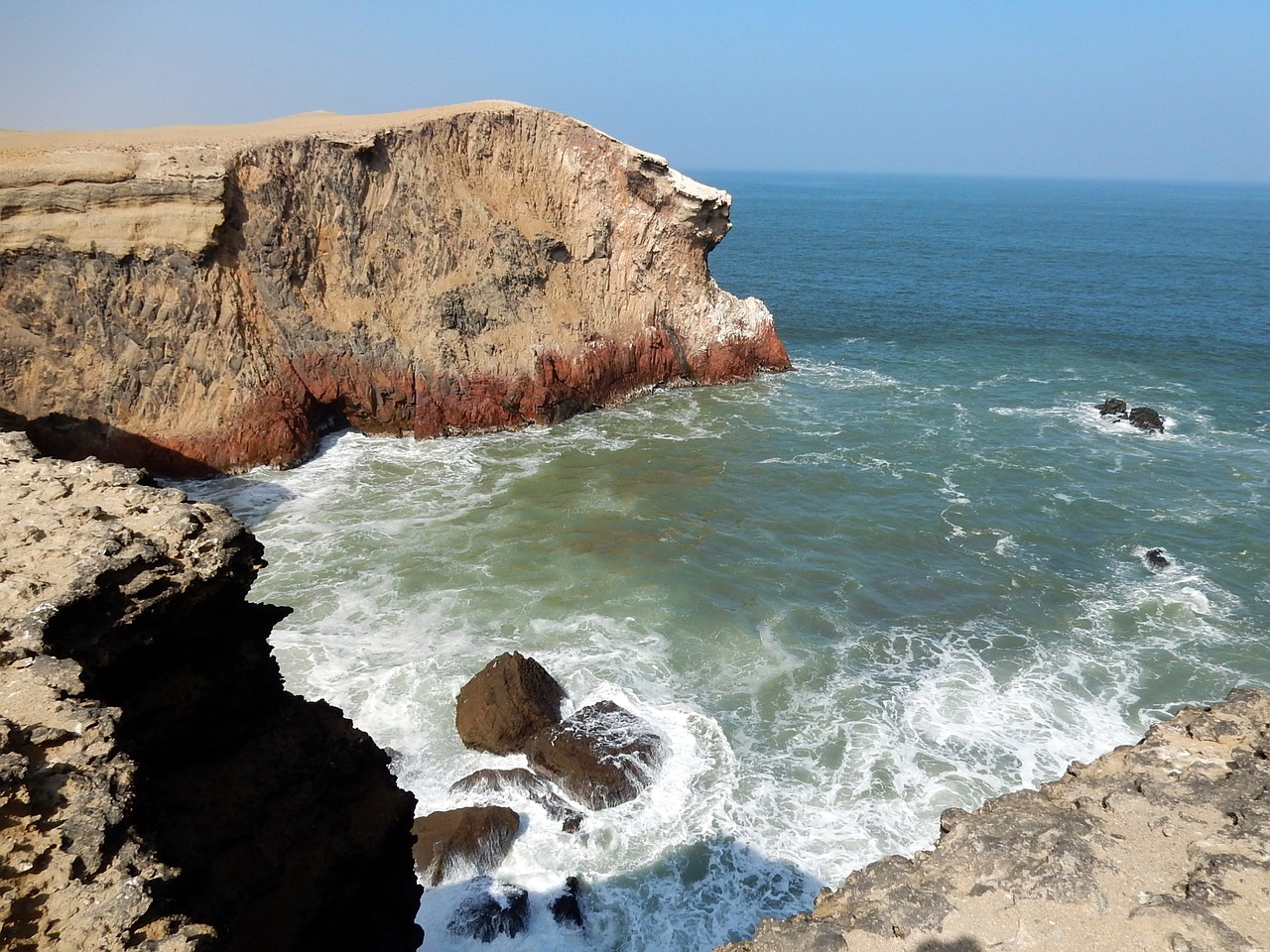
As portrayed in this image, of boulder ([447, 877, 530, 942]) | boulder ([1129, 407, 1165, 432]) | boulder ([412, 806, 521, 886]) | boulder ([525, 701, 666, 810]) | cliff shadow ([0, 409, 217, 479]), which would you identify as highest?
boulder ([1129, 407, 1165, 432])

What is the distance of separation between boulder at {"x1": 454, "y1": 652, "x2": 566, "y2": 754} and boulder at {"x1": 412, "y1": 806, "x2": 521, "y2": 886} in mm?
1580

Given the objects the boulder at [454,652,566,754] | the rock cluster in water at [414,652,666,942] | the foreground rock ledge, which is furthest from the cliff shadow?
the foreground rock ledge

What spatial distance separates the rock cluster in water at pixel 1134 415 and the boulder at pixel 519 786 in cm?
2765

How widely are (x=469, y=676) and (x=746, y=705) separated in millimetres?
5663

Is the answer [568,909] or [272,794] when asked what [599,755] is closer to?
[568,909]

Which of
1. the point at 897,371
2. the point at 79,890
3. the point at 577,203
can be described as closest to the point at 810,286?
the point at 897,371

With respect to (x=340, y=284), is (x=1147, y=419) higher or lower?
lower

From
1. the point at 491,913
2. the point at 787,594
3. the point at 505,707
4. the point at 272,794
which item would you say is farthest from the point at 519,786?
the point at 787,594

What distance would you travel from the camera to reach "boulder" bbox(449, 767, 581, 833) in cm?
A: 1358

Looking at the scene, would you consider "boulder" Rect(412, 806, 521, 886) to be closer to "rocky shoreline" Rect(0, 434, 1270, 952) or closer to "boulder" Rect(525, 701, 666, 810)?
"boulder" Rect(525, 701, 666, 810)

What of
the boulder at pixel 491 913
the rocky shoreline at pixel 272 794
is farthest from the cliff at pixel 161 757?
the boulder at pixel 491 913

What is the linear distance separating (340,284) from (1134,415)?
98.9 ft

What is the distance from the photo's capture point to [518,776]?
14.0m

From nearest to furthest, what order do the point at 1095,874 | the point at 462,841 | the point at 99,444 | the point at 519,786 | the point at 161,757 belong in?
the point at 1095,874
the point at 161,757
the point at 462,841
the point at 519,786
the point at 99,444
